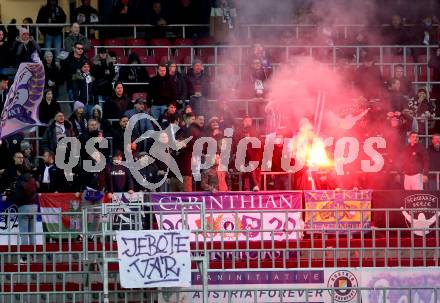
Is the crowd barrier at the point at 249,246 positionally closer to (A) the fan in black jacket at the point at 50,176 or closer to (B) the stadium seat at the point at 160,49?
(A) the fan in black jacket at the point at 50,176

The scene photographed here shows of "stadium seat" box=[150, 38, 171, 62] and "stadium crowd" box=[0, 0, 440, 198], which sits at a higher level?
"stadium seat" box=[150, 38, 171, 62]

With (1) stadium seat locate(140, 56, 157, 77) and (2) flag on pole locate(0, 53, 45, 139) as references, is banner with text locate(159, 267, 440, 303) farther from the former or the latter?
(1) stadium seat locate(140, 56, 157, 77)

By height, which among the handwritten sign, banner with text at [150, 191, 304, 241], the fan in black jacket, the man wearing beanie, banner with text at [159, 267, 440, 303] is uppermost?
the man wearing beanie

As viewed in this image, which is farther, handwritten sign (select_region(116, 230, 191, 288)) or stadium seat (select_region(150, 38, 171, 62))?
stadium seat (select_region(150, 38, 171, 62))

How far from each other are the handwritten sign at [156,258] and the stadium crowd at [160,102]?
353 centimetres

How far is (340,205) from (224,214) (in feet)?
6.62

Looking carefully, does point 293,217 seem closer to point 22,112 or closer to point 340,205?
point 340,205

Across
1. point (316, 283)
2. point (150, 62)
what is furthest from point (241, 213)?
point (150, 62)

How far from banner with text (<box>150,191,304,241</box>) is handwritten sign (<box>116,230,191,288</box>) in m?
1.82

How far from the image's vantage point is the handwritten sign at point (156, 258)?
20.0 m

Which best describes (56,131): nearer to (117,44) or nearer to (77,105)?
(77,105)

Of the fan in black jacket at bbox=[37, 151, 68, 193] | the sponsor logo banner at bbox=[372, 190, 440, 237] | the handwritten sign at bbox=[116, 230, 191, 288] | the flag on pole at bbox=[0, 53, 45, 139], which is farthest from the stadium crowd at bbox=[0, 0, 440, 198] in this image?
the handwritten sign at bbox=[116, 230, 191, 288]

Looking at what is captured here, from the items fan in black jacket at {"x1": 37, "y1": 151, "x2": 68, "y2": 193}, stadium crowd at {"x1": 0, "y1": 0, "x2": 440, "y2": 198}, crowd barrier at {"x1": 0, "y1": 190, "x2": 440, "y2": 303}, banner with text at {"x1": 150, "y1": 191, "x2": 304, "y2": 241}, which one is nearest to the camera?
crowd barrier at {"x1": 0, "y1": 190, "x2": 440, "y2": 303}

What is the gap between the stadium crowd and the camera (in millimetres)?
24219
